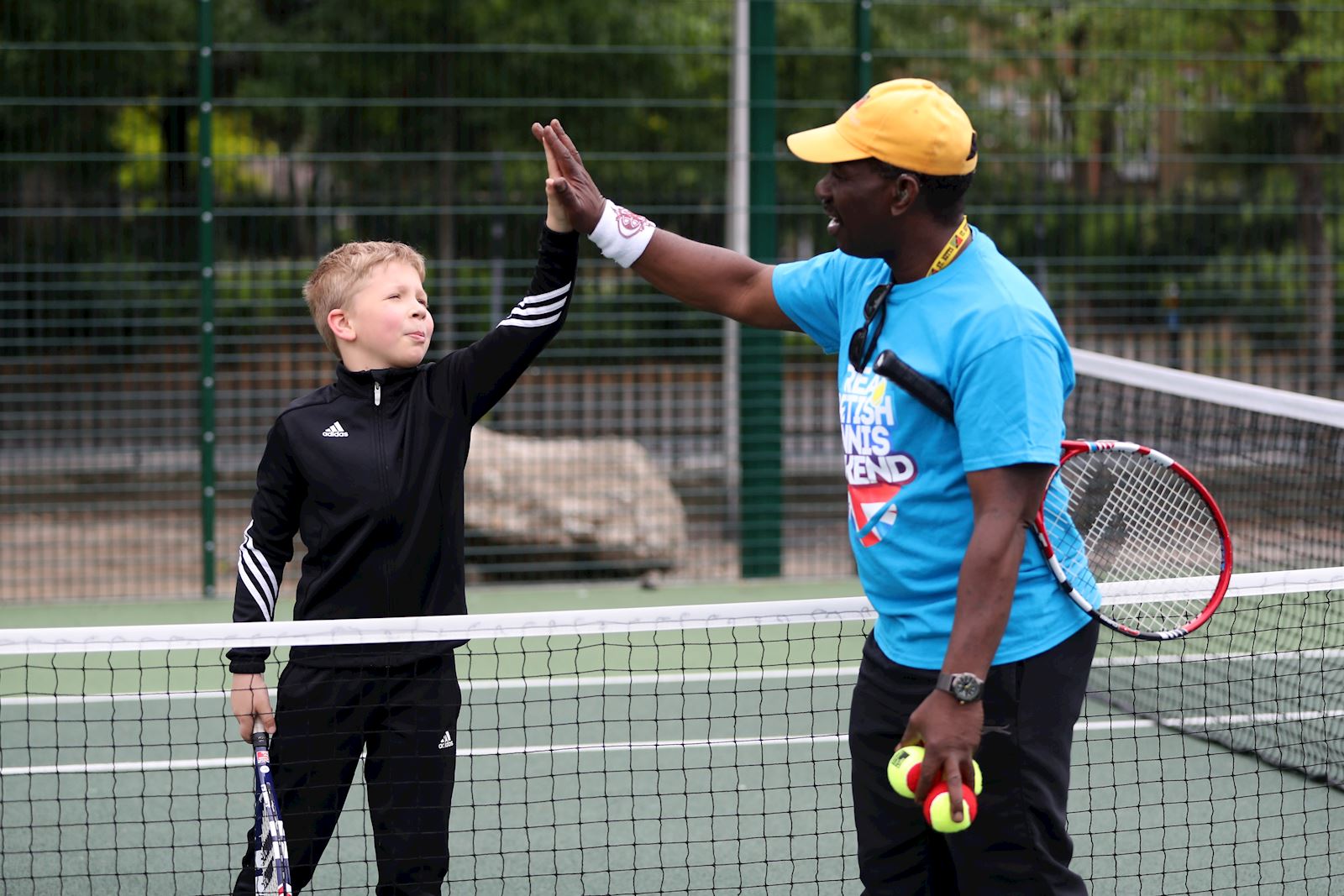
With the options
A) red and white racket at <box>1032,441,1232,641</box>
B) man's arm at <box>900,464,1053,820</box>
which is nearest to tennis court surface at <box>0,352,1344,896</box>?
red and white racket at <box>1032,441,1232,641</box>

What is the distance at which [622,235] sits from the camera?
131 inches

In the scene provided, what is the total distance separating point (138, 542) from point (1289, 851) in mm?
6826

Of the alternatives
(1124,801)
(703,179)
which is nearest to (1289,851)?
(1124,801)

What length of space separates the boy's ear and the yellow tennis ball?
60.8 inches

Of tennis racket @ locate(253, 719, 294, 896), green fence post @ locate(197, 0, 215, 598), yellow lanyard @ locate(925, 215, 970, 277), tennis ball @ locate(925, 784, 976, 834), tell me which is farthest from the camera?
green fence post @ locate(197, 0, 215, 598)

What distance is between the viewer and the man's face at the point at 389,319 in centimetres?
338

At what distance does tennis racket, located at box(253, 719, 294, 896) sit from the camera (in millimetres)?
3141

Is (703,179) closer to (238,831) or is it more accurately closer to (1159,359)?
(1159,359)

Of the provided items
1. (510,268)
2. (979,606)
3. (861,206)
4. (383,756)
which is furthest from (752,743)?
(510,268)

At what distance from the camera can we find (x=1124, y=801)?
5.18m

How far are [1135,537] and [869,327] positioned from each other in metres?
1.21

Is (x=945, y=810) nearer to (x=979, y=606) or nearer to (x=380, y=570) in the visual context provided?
(x=979, y=606)

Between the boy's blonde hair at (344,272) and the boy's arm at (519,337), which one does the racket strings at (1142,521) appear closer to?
the boy's arm at (519,337)

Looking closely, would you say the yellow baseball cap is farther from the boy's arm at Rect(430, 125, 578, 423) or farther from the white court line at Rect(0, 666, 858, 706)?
the white court line at Rect(0, 666, 858, 706)
